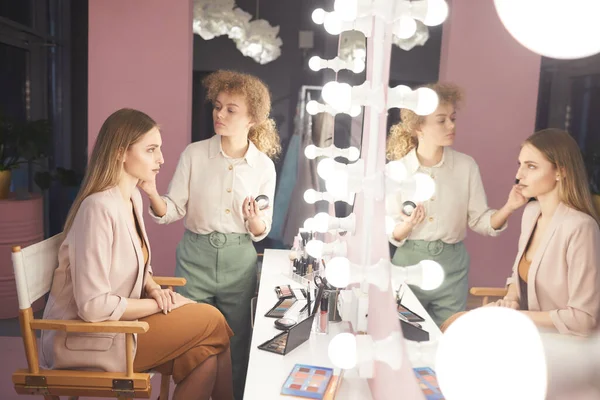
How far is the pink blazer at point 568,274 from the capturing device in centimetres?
35

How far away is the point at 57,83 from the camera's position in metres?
3.99

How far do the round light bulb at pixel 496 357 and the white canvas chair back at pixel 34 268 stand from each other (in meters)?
1.54

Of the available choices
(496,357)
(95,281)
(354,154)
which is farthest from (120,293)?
(496,357)

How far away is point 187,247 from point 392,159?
1.67 metres

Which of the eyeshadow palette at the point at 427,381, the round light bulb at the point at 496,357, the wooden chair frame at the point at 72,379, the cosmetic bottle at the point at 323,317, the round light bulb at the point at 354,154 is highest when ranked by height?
the round light bulb at the point at 354,154

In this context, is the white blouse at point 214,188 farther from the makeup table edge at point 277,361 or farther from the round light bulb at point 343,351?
the round light bulb at point 343,351

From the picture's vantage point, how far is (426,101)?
1.79 feet

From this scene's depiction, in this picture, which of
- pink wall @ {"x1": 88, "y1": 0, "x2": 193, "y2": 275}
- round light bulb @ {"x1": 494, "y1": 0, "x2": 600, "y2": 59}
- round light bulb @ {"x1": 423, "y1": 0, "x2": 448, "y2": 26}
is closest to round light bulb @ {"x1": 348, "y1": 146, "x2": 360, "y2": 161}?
round light bulb @ {"x1": 423, "y1": 0, "x2": 448, "y2": 26}

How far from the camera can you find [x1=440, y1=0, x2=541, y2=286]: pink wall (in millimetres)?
409

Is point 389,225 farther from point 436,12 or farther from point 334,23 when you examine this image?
point 334,23

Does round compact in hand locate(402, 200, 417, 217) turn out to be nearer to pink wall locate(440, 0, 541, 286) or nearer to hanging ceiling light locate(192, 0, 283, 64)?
pink wall locate(440, 0, 541, 286)

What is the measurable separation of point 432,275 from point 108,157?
4.41ft

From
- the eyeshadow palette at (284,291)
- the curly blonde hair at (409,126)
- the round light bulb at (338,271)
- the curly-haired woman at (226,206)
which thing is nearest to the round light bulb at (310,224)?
the eyeshadow palette at (284,291)

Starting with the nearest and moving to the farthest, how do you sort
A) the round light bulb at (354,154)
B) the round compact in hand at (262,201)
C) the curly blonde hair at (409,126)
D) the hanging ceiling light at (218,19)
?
the curly blonde hair at (409,126) < the round light bulb at (354,154) < the round compact in hand at (262,201) < the hanging ceiling light at (218,19)
